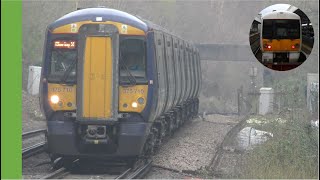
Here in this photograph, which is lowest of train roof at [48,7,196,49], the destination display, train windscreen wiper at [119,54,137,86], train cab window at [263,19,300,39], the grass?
the grass

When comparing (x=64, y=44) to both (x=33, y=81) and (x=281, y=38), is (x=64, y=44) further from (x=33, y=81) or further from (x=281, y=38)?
(x=33, y=81)

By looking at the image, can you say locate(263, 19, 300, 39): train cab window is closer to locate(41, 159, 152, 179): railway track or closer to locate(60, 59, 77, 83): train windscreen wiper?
locate(41, 159, 152, 179): railway track

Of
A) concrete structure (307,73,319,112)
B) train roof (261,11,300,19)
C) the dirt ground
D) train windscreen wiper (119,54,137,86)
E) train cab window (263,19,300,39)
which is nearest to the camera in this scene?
Answer: train cab window (263,19,300,39)

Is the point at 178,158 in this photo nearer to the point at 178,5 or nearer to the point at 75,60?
the point at 75,60

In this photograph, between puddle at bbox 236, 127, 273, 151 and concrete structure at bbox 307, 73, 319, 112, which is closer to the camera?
puddle at bbox 236, 127, 273, 151

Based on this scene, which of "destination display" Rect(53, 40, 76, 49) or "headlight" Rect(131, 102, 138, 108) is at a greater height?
"destination display" Rect(53, 40, 76, 49)

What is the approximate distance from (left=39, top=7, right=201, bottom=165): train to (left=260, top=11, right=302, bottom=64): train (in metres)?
2.25

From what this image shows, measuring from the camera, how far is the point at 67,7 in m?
34.8

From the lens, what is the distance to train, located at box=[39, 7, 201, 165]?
1142cm

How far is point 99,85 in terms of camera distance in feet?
37.4

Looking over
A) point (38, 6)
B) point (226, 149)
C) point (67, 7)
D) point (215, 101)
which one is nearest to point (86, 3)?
point (67, 7)

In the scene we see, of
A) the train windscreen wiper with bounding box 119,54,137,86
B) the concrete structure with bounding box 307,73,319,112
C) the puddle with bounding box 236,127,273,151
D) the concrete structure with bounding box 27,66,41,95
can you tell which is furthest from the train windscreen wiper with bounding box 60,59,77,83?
the concrete structure with bounding box 27,66,41,95

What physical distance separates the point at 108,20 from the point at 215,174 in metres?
3.65

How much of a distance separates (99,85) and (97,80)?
104 millimetres
